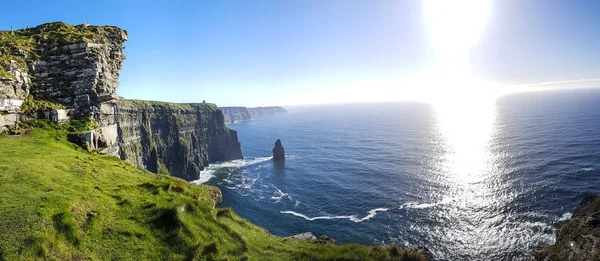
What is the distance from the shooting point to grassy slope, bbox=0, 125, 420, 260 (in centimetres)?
1216

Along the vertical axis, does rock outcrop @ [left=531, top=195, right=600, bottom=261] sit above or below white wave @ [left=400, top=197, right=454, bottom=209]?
above

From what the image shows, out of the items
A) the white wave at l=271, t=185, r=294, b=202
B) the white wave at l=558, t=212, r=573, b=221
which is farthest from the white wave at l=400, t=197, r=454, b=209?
the white wave at l=271, t=185, r=294, b=202

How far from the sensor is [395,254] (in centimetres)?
1731

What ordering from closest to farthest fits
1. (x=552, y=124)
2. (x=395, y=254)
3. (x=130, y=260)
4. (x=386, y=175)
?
1. (x=130, y=260)
2. (x=395, y=254)
3. (x=386, y=175)
4. (x=552, y=124)

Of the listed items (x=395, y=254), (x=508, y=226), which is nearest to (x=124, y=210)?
(x=395, y=254)

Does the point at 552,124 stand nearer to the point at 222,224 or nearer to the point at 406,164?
the point at 406,164

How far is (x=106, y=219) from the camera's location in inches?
578

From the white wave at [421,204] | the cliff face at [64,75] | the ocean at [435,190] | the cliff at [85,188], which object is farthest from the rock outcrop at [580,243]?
the cliff face at [64,75]

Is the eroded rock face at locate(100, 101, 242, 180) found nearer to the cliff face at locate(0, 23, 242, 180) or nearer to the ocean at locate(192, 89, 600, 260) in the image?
the ocean at locate(192, 89, 600, 260)

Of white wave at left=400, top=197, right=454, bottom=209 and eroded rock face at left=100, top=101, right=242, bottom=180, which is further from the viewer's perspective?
eroded rock face at left=100, top=101, right=242, bottom=180

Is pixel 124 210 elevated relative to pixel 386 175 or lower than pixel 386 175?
elevated

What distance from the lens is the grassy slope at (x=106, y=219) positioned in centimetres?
1216

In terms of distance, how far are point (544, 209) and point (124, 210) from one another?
72.2 meters

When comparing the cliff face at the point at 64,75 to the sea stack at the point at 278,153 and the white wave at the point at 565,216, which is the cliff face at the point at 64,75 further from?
the sea stack at the point at 278,153
